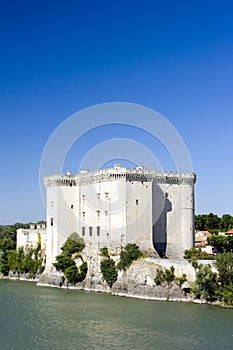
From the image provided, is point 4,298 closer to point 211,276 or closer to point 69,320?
point 69,320

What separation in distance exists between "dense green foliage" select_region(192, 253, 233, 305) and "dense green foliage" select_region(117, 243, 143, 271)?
5.66 meters

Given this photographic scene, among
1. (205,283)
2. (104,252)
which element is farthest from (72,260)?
(205,283)

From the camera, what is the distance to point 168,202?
3978 cm

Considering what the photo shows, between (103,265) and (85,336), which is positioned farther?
(103,265)

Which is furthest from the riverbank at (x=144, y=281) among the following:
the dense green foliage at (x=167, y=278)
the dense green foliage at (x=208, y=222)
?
the dense green foliage at (x=208, y=222)

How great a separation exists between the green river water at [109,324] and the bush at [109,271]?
1.88 meters

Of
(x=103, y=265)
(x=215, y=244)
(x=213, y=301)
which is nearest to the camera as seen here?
(x=213, y=301)

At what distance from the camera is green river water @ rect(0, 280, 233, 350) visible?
2064cm

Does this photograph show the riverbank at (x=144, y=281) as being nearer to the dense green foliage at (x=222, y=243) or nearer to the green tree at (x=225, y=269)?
the green tree at (x=225, y=269)

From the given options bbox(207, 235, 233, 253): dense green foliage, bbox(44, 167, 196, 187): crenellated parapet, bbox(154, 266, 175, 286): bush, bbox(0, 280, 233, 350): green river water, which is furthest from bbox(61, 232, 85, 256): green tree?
bbox(207, 235, 233, 253): dense green foliage

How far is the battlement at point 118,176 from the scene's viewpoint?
36.4 meters

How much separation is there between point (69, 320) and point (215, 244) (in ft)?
66.1

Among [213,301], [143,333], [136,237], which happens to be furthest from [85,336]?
[136,237]

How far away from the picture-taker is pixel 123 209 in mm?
36125
